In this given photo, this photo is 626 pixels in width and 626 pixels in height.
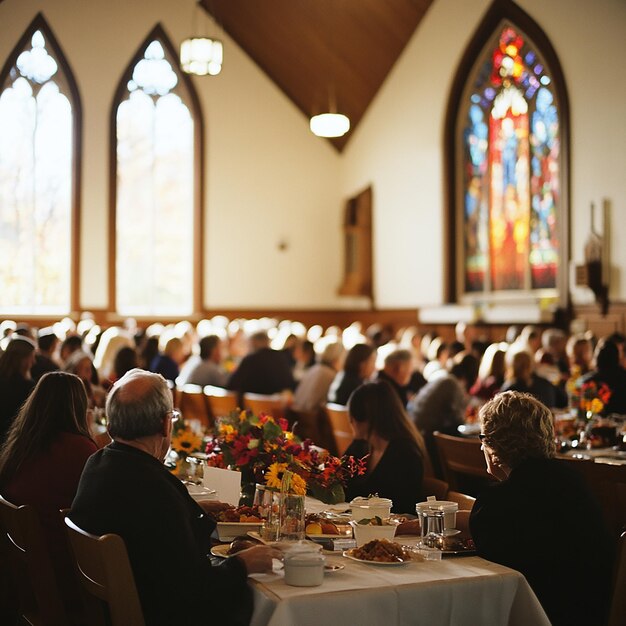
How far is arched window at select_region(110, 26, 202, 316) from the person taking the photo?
1609 cm

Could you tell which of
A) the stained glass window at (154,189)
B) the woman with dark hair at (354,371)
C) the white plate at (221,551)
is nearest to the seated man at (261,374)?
the woman with dark hair at (354,371)

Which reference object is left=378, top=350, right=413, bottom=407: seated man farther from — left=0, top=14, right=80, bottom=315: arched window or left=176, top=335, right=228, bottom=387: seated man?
left=0, top=14, right=80, bottom=315: arched window

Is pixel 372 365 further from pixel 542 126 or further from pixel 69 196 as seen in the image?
pixel 69 196

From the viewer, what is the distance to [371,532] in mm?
2842

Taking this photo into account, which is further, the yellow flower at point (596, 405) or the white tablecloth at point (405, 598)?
the yellow flower at point (596, 405)

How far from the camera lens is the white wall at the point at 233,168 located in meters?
15.7

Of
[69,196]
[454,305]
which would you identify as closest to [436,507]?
[454,305]

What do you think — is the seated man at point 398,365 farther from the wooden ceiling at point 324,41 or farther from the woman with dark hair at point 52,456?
the wooden ceiling at point 324,41

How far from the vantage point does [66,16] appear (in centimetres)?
1550

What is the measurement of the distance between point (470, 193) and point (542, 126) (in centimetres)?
183

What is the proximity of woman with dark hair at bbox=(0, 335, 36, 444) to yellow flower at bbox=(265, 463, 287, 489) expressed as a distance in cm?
258

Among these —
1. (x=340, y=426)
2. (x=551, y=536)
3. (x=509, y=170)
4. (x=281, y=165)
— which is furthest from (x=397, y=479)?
(x=281, y=165)

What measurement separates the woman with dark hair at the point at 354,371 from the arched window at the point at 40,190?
9.50 metres

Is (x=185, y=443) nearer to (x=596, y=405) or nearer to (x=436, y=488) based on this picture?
(x=436, y=488)
